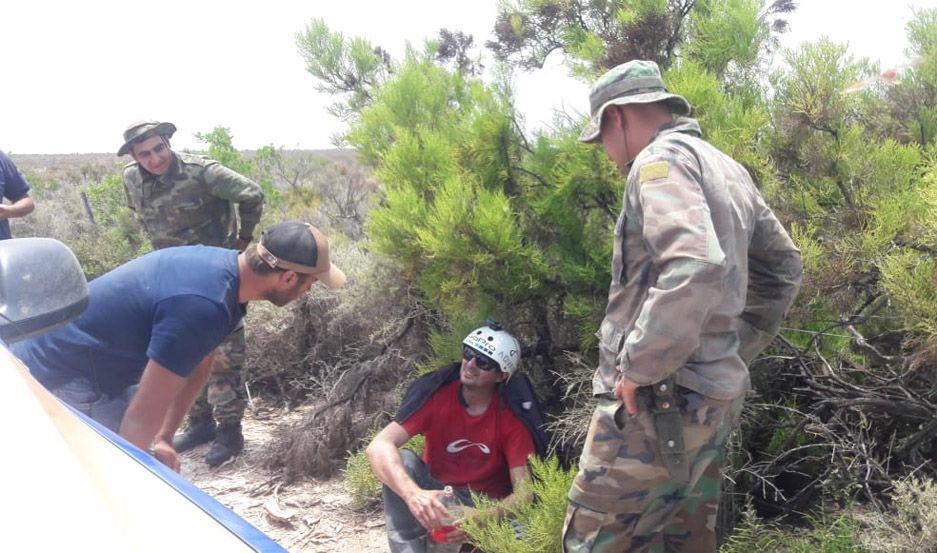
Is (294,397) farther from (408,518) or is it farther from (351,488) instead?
(408,518)

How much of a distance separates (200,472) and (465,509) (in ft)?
7.46

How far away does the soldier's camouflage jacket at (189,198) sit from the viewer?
4.79 metres

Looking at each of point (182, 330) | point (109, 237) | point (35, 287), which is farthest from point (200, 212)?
point (109, 237)

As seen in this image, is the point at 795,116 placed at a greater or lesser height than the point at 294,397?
greater

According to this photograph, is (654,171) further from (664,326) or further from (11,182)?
(11,182)

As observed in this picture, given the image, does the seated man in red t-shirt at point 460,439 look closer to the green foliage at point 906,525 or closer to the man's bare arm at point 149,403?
the man's bare arm at point 149,403

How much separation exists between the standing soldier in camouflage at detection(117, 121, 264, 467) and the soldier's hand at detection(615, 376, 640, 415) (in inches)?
117

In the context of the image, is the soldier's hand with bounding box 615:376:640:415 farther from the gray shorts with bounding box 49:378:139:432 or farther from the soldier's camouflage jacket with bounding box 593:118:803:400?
the gray shorts with bounding box 49:378:139:432

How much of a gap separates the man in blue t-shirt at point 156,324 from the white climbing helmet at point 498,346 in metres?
0.82

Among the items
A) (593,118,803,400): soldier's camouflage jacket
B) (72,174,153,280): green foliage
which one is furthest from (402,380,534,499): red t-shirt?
(72,174,153,280): green foliage

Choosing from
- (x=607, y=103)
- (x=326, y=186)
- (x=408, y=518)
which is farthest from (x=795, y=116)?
(x=326, y=186)

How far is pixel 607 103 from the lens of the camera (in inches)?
95.6

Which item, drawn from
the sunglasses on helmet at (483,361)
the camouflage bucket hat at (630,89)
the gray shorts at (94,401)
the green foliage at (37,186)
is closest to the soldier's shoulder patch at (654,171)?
the camouflage bucket hat at (630,89)

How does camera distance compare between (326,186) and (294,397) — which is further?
(326,186)
